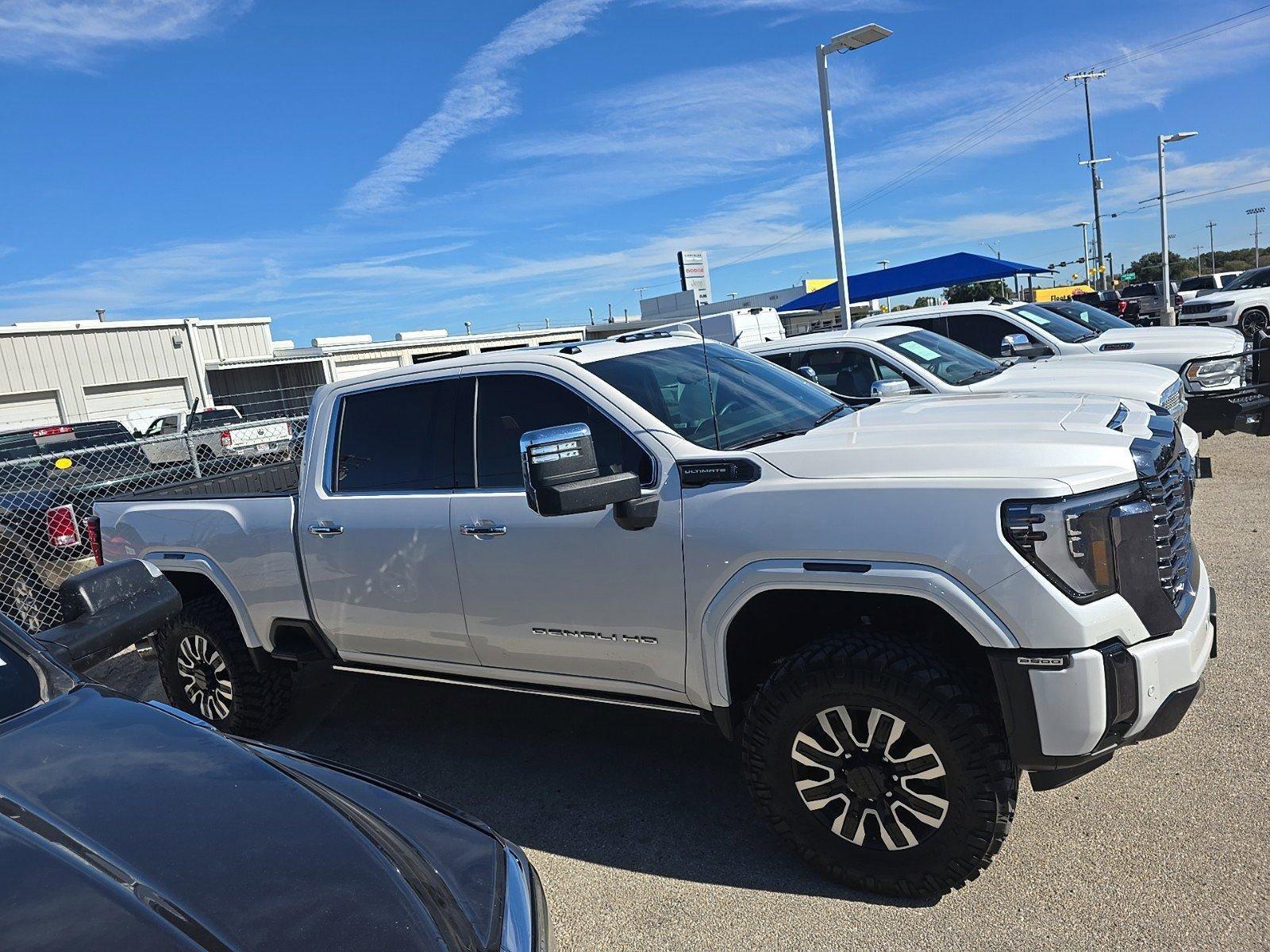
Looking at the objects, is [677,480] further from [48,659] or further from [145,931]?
[145,931]

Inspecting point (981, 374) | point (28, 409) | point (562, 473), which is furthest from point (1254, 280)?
point (28, 409)

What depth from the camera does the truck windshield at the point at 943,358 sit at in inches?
307

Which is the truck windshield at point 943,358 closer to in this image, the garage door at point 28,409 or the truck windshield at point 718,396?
the truck windshield at point 718,396

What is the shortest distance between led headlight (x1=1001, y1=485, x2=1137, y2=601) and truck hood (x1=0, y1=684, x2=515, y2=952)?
5.63 ft

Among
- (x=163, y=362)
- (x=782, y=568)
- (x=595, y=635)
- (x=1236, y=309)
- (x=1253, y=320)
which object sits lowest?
(x=1253, y=320)

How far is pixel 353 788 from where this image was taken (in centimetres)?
199

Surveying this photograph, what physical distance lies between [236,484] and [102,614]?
339 centimetres

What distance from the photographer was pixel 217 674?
479 cm

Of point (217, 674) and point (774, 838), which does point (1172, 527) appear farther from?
point (217, 674)

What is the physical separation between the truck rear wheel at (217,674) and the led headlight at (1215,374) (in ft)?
28.1

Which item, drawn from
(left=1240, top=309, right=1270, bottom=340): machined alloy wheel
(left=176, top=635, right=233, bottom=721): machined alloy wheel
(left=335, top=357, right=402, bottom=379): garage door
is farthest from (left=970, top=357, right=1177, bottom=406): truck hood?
(left=335, top=357, right=402, bottom=379): garage door

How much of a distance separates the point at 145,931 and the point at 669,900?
6.91 feet

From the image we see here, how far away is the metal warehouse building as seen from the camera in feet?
97.8

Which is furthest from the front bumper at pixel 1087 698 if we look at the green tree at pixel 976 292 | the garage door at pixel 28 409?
the green tree at pixel 976 292
